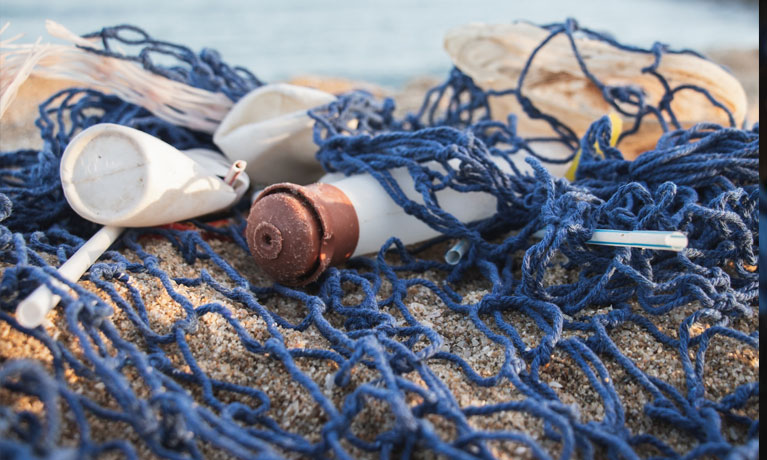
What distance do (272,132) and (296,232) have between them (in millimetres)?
620

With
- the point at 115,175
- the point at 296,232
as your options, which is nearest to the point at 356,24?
the point at 115,175

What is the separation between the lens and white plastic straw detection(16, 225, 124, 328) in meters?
1.13

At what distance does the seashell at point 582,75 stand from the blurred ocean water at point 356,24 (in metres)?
3.69

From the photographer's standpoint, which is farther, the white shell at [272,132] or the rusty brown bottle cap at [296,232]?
the white shell at [272,132]

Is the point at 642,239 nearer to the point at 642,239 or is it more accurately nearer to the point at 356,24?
the point at 642,239

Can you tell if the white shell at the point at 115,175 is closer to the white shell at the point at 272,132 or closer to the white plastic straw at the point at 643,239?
the white shell at the point at 272,132

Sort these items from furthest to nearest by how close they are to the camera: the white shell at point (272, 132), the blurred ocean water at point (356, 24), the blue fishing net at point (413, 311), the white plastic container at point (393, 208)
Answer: the blurred ocean water at point (356, 24), the white shell at point (272, 132), the white plastic container at point (393, 208), the blue fishing net at point (413, 311)

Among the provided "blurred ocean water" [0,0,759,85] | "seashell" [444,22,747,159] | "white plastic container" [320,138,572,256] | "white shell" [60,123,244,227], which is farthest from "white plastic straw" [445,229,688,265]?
"blurred ocean water" [0,0,759,85]

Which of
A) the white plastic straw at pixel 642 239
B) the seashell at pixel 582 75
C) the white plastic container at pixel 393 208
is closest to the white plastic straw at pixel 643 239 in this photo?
the white plastic straw at pixel 642 239

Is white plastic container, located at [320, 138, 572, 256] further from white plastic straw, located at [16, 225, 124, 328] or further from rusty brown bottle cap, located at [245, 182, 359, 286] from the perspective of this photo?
white plastic straw, located at [16, 225, 124, 328]

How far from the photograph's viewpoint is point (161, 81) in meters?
2.04

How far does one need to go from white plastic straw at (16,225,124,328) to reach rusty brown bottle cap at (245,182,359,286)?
365 millimetres

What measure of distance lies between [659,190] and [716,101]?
0.92 metres

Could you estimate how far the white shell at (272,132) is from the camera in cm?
Answer: 199
